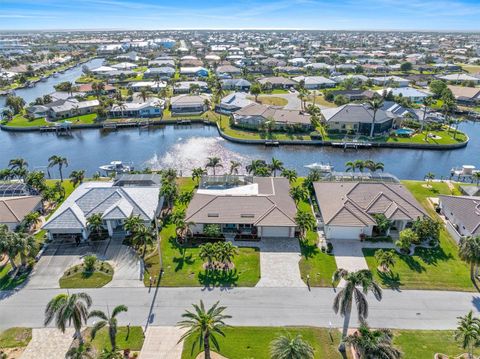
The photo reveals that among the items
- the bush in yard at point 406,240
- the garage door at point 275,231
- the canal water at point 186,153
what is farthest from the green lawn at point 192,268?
the canal water at point 186,153

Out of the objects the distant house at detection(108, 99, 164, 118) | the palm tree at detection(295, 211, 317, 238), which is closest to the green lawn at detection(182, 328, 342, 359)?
the palm tree at detection(295, 211, 317, 238)

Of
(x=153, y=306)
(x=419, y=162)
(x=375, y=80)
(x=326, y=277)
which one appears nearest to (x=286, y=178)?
(x=326, y=277)

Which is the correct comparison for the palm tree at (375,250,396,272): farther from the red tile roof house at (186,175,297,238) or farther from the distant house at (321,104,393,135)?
the distant house at (321,104,393,135)

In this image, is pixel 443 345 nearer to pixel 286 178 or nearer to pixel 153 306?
pixel 153 306

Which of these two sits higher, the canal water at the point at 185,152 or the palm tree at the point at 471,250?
the palm tree at the point at 471,250

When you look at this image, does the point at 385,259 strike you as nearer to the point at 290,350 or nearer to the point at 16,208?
the point at 290,350

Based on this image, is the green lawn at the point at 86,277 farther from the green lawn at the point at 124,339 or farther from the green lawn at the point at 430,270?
the green lawn at the point at 430,270

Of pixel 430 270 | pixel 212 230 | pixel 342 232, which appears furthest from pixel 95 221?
pixel 430 270
